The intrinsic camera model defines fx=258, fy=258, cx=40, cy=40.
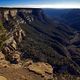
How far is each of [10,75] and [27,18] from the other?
184488 mm

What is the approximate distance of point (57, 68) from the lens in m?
112

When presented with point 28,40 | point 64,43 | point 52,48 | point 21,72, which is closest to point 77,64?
point 52,48

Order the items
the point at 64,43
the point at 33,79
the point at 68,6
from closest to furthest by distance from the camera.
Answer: the point at 68,6
the point at 33,79
the point at 64,43

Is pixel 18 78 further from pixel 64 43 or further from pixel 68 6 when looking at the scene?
pixel 64 43

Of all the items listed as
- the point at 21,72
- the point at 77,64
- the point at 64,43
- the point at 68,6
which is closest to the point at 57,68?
the point at 77,64

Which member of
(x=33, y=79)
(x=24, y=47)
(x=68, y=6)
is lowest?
(x=24, y=47)

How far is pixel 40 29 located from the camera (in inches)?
7781

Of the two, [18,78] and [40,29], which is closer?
[18,78]

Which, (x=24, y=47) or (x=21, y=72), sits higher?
(x=21, y=72)

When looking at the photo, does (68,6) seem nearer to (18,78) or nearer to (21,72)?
(18,78)

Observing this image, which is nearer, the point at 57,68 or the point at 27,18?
the point at 57,68

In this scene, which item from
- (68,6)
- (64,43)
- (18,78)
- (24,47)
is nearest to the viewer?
(68,6)

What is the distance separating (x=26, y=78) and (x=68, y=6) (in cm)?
873

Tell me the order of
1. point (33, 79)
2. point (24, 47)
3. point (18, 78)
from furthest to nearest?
point (24, 47) → point (33, 79) → point (18, 78)
